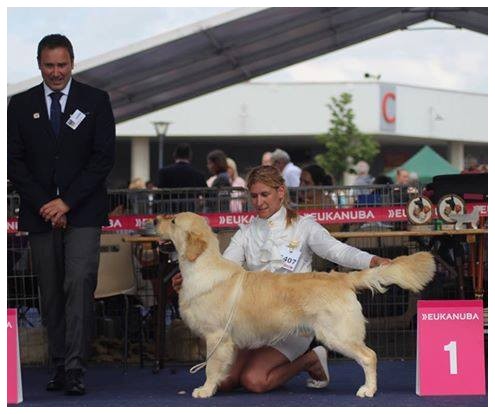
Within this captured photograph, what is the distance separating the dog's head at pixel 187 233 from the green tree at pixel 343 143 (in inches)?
1372

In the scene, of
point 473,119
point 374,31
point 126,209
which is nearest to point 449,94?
point 473,119

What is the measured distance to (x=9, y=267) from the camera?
7.81 m

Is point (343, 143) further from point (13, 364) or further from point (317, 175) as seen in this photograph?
point (13, 364)

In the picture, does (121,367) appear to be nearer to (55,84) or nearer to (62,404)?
(62,404)

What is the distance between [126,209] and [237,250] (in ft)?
6.75

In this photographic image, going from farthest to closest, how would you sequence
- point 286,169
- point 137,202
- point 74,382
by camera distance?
point 286,169 → point 137,202 → point 74,382

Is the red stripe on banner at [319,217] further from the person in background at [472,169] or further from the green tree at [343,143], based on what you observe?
the green tree at [343,143]

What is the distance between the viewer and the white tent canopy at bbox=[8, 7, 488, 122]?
34.2 feet

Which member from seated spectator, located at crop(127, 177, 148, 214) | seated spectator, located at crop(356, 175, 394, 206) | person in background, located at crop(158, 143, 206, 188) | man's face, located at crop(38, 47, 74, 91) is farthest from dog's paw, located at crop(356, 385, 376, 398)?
person in background, located at crop(158, 143, 206, 188)

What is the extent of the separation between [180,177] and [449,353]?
4645 mm

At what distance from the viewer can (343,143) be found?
41.0m

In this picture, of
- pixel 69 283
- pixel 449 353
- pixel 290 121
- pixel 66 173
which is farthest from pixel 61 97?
pixel 290 121

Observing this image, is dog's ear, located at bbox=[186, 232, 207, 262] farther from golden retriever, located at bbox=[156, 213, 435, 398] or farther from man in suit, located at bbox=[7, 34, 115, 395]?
man in suit, located at bbox=[7, 34, 115, 395]

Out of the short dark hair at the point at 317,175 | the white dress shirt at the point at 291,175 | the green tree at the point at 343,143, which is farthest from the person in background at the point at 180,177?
the green tree at the point at 343,143
